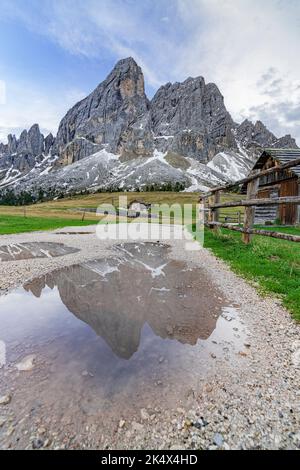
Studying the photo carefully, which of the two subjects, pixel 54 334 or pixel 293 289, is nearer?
pixel 54 334

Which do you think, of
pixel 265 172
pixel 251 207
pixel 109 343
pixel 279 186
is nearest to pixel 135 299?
pixel 109 343

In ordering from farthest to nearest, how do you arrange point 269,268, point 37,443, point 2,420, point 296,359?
1. point 269,268
2. point 296,359
3. point 2,420
4. point 37,443

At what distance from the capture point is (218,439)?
2.38 meters

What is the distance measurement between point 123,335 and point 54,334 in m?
1.18

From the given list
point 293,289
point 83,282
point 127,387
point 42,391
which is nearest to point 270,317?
point 293,289

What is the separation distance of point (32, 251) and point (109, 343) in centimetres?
948

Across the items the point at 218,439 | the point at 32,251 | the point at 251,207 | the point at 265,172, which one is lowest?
the point at 218,439

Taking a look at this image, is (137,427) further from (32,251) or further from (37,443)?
(32,251)

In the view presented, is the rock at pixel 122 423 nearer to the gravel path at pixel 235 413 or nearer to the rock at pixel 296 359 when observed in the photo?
the gravel path at pixel 235 413

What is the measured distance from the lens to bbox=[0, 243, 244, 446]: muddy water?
282cm

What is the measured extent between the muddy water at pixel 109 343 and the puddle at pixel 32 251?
4102 mm

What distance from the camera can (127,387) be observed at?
303 cm

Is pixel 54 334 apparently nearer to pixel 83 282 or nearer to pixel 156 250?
pixel 83 282
